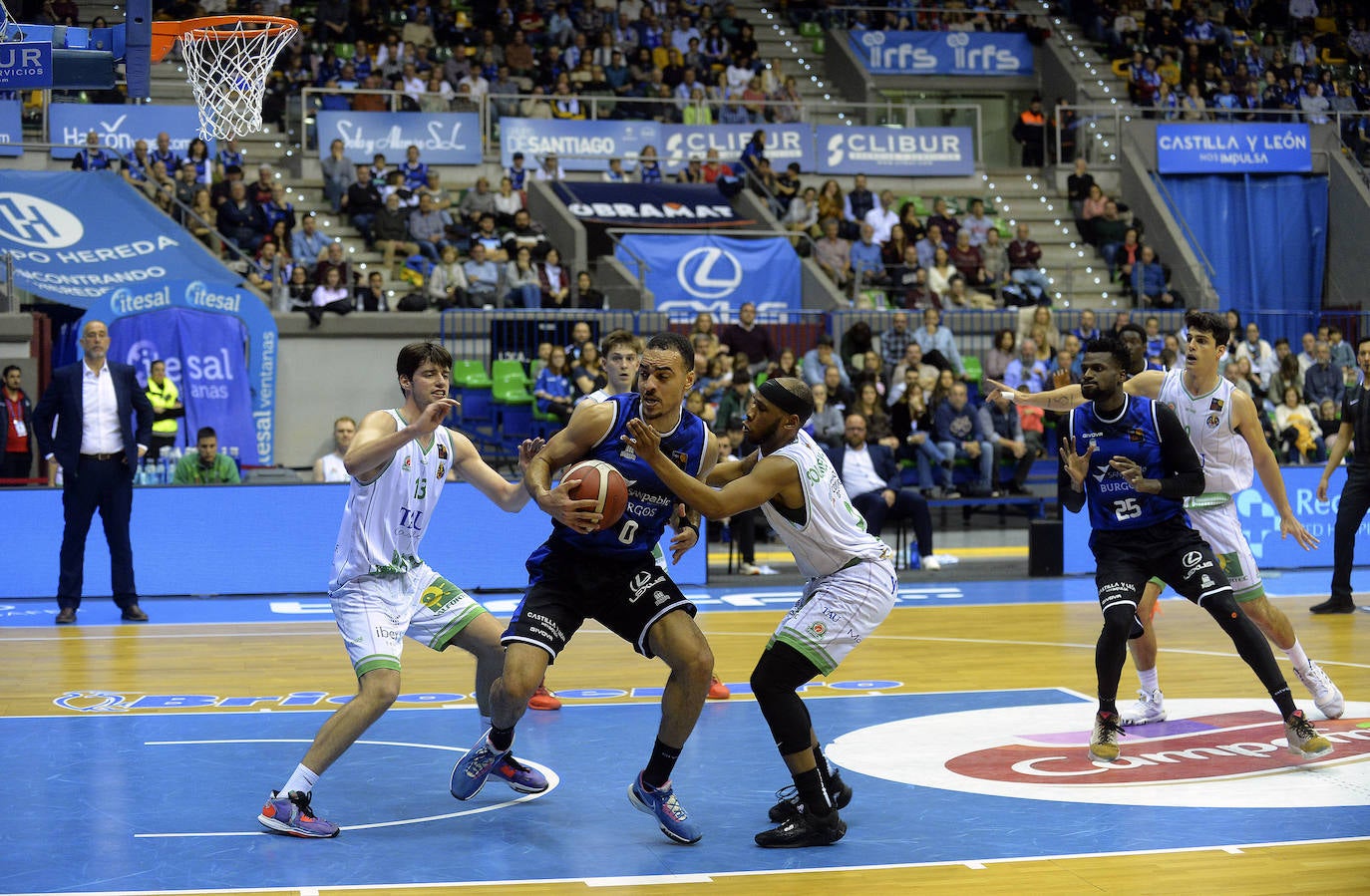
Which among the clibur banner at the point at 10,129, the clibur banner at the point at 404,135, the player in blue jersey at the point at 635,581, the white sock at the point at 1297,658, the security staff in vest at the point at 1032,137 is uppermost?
the security staff in vest at the point at 1032,137

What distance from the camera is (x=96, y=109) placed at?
2086 centimetres

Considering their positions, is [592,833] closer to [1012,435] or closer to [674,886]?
[674,886]

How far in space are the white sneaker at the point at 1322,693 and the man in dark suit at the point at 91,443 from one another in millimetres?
8302

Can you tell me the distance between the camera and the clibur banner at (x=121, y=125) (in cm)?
2059

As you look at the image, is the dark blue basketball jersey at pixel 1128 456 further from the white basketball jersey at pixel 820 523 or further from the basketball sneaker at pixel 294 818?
the basketball sneaker at pixel 294 818

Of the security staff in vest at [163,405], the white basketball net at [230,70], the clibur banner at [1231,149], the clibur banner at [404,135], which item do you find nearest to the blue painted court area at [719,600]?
the security staff in vest at [163,405]

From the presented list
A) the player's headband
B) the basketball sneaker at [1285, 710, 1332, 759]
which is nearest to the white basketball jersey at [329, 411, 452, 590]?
the player's headband

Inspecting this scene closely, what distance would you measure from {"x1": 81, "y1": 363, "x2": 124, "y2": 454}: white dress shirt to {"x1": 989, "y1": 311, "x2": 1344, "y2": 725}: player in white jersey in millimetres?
7135

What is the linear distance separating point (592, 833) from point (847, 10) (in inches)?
1008

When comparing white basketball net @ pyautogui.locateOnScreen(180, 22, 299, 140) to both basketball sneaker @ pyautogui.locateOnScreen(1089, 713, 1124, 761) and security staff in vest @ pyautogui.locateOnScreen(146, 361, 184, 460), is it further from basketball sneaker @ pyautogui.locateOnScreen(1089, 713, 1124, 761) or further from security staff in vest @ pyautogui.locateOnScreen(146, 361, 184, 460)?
basketball sneaker @ pyautogui.locateOnScreen(1089, 713, 1124, 761)

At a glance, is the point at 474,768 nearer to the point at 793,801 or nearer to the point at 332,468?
the point at 793,801

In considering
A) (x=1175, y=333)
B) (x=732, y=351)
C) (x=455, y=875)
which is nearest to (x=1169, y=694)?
(x=455, y=875)

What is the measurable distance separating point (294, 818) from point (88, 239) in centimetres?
1398

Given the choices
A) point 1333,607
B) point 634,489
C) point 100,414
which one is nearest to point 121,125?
point 100,414
